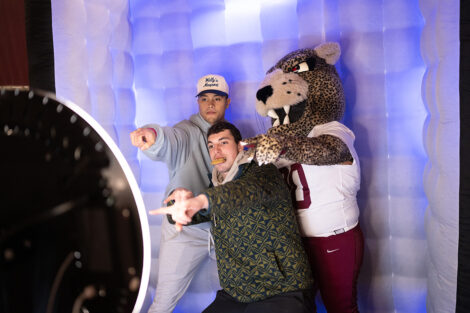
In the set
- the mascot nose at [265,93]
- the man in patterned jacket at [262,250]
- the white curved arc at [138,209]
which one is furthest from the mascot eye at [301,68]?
the white curved arc at [138,209]

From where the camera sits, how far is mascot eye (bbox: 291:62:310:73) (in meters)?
1.43

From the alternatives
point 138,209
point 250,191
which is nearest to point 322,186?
point 250,191

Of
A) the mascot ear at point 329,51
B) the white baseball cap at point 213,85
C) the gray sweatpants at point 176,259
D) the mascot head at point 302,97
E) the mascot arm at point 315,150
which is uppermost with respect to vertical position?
the mascot ear at point 329,51

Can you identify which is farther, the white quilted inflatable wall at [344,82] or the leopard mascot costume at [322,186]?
the white quilted inflatable wall at [344,82]

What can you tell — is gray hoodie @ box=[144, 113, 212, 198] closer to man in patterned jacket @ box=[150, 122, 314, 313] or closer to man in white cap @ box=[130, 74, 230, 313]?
man in white cap @ box=[130, 74, 230, 313]

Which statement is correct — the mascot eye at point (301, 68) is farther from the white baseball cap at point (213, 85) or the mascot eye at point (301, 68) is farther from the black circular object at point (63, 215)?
the black circular object at point (63, 215)

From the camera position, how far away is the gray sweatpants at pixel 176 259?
5.39 feet

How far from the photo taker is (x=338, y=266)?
1348 mm

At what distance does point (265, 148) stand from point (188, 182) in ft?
2.15

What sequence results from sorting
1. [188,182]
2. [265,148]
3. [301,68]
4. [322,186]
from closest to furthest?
[265,148] < [322,186] < [301,68] < [188,182]

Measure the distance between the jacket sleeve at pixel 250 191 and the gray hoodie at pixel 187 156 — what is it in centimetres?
45

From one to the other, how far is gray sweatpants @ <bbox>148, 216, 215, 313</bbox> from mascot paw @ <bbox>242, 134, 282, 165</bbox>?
2.27 feet

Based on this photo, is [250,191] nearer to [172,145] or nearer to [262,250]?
[262,250]

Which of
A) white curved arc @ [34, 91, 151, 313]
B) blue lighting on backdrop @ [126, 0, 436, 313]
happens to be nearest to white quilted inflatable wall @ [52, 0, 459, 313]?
blue lighting on backdrop @ [126, 0, 436, 313]
